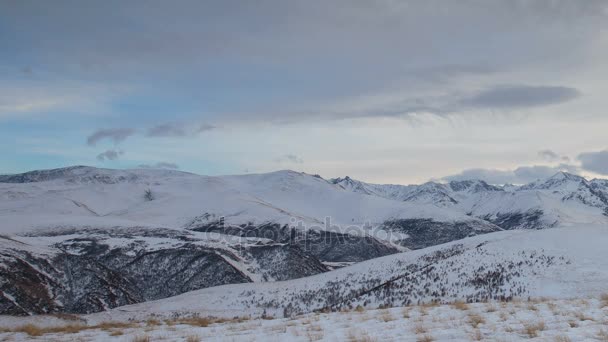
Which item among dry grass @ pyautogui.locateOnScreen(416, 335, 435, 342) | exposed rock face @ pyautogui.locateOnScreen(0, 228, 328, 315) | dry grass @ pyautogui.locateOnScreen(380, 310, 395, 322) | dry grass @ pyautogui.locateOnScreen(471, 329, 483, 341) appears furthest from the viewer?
exposed rock face @ pyautogui.locateOnScreen(0, 228, 328, 315)

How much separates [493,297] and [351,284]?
48031 mm

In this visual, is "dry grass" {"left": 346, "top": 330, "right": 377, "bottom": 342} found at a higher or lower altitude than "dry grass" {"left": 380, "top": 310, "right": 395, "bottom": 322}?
higher

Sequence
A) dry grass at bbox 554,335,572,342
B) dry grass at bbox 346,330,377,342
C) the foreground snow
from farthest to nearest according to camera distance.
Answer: dry grass at bbox 346,330,377,342 < the foreground snow < dry grass at bbox 554,335,572,342

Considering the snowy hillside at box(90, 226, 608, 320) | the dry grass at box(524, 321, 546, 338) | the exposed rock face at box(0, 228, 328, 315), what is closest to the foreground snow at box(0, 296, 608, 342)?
the dry grass at box(524, 321, 546, 338)

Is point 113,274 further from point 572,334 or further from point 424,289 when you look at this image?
point 572,334

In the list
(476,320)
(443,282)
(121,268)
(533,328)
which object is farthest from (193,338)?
(121,268)

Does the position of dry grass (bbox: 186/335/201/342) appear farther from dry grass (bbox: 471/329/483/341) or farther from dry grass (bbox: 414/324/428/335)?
dry grass (bbox: 471/329/483/341)

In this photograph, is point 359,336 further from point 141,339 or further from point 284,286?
point 284,286

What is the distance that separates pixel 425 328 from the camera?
16.8 m

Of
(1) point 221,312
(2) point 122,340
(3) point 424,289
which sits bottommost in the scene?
(1) point 221,312

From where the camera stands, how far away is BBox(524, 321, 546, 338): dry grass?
1473 centimetres

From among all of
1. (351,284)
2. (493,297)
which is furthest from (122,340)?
(351,284)

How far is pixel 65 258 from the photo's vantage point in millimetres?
115688

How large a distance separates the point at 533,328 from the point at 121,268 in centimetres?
14036
